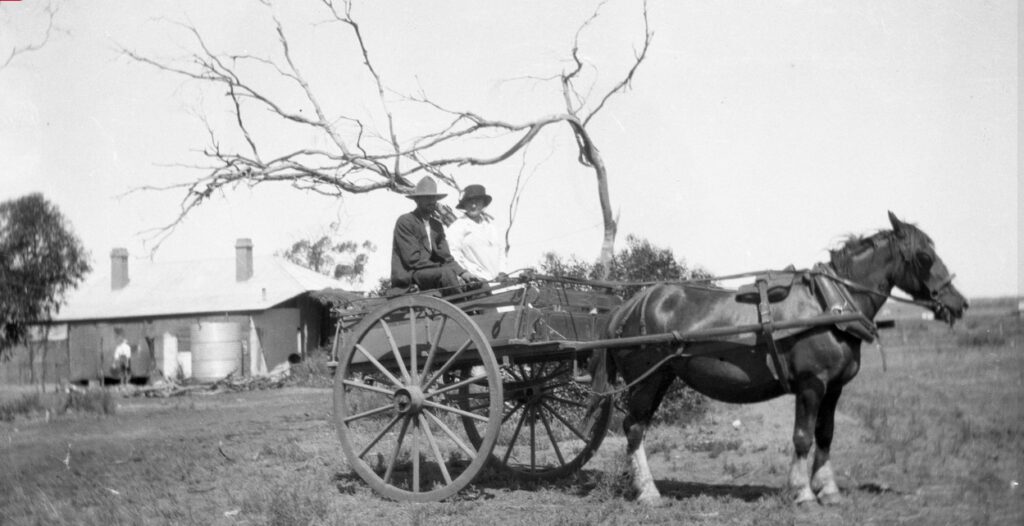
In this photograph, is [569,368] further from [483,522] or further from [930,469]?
[930,469]

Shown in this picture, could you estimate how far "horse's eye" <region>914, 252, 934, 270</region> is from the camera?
7.37m

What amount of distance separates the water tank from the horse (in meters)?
26.6

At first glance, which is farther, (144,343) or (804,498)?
(144,343)

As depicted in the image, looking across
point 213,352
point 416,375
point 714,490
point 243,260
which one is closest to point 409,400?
point 416,375

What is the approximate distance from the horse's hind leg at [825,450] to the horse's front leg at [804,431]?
10 cm

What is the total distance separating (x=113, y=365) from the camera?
119 ft

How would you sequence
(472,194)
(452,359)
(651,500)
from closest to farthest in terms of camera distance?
1. (651,500)
2. (452,359)
3. (472,194)

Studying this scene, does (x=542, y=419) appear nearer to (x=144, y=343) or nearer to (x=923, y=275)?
(x=923, y=275)

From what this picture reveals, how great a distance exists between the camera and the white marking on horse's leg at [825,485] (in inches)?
287

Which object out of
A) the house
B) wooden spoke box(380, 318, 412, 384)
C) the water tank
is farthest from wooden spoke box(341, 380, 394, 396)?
the house

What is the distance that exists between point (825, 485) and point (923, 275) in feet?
6.24

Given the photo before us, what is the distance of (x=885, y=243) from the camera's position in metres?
7.63

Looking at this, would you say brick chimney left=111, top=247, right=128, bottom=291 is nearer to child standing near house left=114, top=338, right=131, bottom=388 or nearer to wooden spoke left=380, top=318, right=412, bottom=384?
child standing near house left=114, top=338, right=131, bottom=388

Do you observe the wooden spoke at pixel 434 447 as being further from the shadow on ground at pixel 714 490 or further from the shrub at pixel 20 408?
the shrub at pixel 20 408
